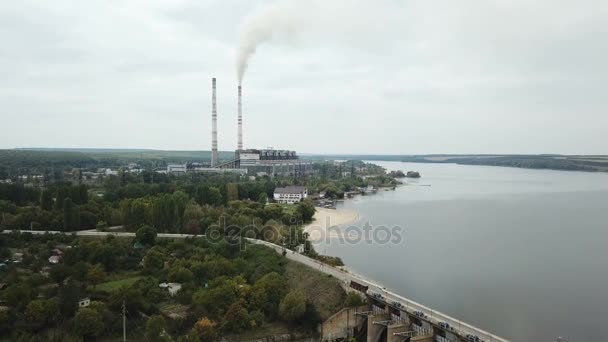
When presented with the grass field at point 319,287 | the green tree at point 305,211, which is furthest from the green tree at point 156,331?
the green tree at point 305,211

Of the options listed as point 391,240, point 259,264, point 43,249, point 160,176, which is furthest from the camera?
point 160,176

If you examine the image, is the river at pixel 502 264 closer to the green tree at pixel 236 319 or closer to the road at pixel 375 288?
the road at pixel 375 288

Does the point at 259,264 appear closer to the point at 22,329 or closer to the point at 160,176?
the point at 22,329

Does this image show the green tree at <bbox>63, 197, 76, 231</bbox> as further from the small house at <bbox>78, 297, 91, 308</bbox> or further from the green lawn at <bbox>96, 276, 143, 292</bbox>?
the small house at <bbox>78, 297, 91, 308</bbox>

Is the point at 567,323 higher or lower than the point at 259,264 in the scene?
lower

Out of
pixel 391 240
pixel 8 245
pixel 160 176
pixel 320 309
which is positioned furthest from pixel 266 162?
pixel 320 309

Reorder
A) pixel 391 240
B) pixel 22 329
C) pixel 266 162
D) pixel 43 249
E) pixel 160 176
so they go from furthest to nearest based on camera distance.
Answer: pixel 266 162
pixel 160 176
pixel 391 240
pixel 43 249
pixel 22 329
